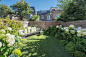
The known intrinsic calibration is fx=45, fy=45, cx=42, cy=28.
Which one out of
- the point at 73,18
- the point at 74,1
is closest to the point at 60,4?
the point at 74,1

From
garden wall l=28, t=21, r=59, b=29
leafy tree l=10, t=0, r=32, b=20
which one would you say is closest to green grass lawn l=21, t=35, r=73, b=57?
→ garden wall l=28, t=21, r=59, b=29

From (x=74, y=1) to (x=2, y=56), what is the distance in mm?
4566

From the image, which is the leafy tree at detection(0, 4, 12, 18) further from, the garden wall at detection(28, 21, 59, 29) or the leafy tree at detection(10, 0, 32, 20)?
the garden wall at detection(28, 21, 59, 29)

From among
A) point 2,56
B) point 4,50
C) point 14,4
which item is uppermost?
point 14,4

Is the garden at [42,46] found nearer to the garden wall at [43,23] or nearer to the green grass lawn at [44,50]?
the green grass lawn at [44,50]

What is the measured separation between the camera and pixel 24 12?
9797 millimetres

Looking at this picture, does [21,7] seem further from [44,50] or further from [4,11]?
[44,50]

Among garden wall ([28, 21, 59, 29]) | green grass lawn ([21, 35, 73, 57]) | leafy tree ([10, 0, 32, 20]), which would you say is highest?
leafy tree ([10, 0, 32, 20])

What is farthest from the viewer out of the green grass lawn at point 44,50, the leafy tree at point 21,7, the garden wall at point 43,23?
the leafy tree at point 21,7

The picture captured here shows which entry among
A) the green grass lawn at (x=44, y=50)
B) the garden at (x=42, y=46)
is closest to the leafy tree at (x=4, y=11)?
the garden at (x=42, y=46)

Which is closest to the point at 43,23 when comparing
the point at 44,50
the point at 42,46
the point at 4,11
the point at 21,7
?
the point at 42,46

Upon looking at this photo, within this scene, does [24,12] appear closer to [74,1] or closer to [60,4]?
[60,4]

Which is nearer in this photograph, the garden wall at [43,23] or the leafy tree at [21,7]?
the garden wall at [43,23]

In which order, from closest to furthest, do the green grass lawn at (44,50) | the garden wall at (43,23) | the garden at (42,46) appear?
the garden at (42,46) → the green grass lawn at (44,50) → the garden wall at (43,23)
